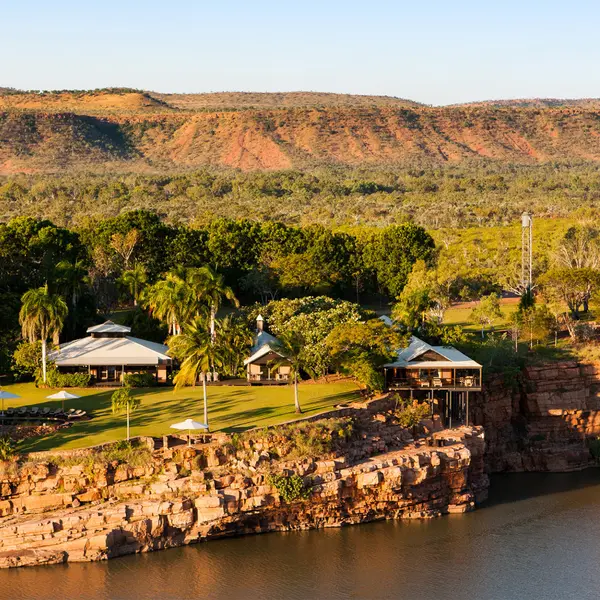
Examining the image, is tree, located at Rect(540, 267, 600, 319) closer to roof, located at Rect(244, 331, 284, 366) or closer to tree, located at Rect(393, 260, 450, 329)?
tree, located at Rect(393, 260, 450, 329)

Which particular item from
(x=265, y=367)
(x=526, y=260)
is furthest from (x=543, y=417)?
(x=526, y=260)

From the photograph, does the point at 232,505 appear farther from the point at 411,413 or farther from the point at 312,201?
the point at 312,201

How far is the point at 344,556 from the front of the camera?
4825 centimetres

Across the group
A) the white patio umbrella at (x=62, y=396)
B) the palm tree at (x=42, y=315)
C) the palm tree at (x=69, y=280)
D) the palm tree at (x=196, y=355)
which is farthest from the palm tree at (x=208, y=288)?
the white patio umbrella at (x=62, y=396)

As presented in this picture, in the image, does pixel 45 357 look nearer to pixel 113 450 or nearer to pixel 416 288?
pixel 113 450

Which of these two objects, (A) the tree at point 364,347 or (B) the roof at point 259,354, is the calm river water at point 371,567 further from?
(B) the roof at point 259,354

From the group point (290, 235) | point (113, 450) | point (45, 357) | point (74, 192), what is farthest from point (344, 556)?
point (74, 192)

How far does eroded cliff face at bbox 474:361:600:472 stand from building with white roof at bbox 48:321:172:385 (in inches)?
711

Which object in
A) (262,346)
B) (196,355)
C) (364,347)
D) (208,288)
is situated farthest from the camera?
(208,288)

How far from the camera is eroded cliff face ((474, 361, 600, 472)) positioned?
6412 centimetres

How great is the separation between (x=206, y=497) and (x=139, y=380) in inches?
632

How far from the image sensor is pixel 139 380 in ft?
208

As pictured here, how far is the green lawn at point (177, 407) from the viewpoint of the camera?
52.9m

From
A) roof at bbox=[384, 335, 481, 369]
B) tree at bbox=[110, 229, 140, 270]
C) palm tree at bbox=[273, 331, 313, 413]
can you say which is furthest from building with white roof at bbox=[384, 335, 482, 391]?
tree at bbox=[110, 229, 140, 270]
